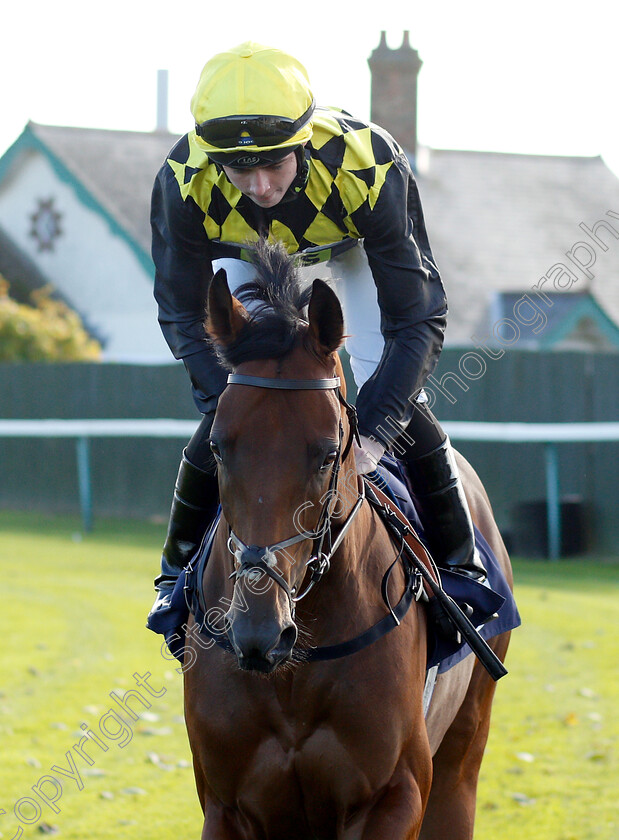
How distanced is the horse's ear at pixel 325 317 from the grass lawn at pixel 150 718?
2697 mm

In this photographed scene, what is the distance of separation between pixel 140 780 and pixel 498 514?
741cm

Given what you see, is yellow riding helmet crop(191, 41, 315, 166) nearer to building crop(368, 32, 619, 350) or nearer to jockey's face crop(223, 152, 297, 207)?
jockey's face crop(223, 152, 297, 207)

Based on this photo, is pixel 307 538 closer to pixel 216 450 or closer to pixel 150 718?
pixel 216 450

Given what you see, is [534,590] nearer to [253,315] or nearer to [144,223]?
[253,315]

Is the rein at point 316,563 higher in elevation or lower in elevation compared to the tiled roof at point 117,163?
lower

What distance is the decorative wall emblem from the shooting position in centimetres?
2281

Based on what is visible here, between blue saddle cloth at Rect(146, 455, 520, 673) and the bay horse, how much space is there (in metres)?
0.19

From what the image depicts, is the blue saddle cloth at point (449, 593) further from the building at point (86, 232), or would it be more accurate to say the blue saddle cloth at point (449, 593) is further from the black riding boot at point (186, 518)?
the building at point (86, 232)

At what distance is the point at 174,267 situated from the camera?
3207 mm

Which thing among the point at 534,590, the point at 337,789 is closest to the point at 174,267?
the point at 337,789

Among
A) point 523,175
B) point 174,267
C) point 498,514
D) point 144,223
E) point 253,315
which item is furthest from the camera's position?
point 523,175

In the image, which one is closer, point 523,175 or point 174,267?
point 174,267

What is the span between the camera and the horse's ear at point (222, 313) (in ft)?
8.95

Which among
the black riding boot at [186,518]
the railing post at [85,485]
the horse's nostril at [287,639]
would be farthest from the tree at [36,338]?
the horse's nostril at [287,639]
